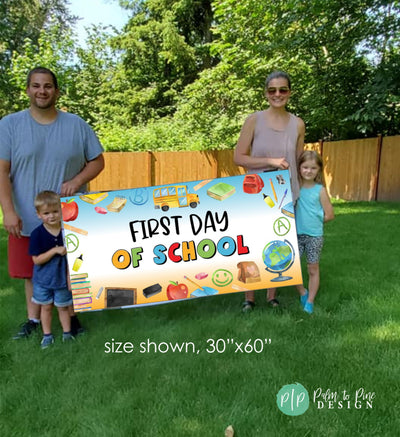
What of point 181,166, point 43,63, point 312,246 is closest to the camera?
point 312,246

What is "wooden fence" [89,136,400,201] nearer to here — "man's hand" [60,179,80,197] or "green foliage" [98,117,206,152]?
"green foliage" [98,117,206,152]

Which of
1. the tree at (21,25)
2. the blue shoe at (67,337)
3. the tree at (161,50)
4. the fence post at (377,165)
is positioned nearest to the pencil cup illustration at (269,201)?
the blue shoe at (67,337)

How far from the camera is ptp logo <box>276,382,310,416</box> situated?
2182 millimetres

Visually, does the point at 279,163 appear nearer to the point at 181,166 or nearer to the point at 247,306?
the point at 247,306

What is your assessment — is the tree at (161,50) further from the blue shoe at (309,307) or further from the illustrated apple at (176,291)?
the illustrated apple at (176,291)

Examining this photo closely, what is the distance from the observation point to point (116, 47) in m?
24.1

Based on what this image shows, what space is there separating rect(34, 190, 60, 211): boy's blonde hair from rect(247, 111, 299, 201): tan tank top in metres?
1.64

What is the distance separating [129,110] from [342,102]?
14.2 meters

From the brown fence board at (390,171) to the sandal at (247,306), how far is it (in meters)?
9.45

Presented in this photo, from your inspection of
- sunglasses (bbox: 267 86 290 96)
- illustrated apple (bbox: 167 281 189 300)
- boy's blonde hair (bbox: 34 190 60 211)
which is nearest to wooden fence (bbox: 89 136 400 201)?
sunglasses (bbox: 267 86 290 96)

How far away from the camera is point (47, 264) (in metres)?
3.05

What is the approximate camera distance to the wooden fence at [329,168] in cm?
1191

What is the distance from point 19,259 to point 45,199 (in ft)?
2.09

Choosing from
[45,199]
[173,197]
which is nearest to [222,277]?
[173,197]
